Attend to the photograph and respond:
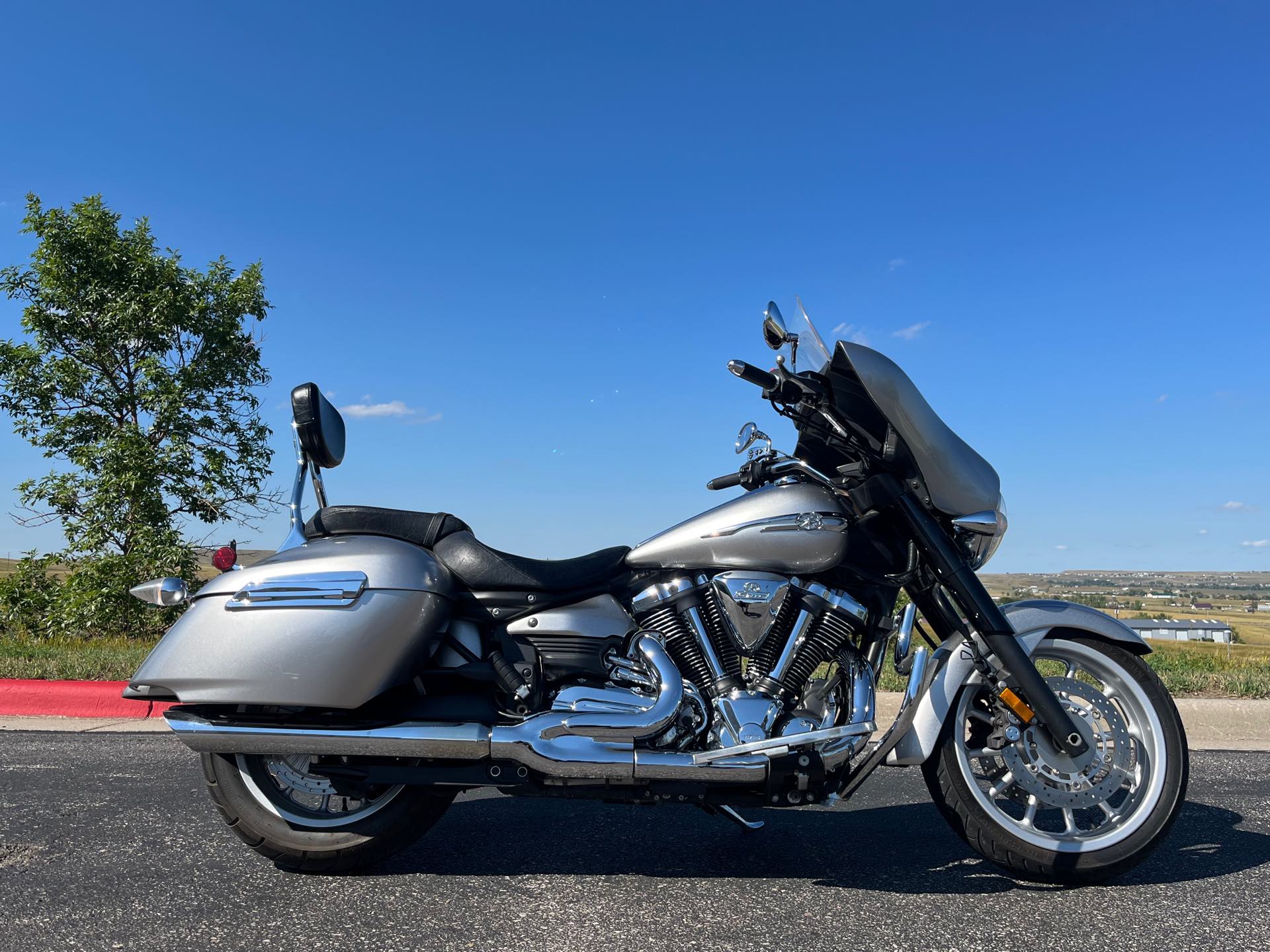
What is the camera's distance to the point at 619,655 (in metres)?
2.82

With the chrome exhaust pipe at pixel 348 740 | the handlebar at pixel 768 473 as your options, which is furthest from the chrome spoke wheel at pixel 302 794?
the handlebar at pixel 768 473

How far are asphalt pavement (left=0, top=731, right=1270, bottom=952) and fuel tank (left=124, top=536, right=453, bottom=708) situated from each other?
582 mm

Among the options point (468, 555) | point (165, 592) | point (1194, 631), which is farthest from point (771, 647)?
point (1194, 631)

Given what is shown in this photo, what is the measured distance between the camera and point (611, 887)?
269cm

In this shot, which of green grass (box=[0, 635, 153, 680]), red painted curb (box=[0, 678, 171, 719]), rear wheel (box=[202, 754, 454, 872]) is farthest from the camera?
green grass (box=[0, 635, 153, 680])

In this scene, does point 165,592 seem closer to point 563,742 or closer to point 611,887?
point 563,742

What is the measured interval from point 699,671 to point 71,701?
4.71 m

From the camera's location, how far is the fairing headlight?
9.54 ft

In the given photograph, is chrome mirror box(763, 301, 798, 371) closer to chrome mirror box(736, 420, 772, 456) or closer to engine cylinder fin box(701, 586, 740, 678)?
chrome mirror box(736, 420, 772, 456)

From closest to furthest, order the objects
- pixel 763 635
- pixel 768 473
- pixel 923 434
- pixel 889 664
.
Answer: pixel 763 635, pixel 923 434, pixel 768 473, pixel 889 664

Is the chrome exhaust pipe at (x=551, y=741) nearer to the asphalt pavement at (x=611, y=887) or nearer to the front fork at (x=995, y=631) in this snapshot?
the asphalt pavement at (x=611, y=887)

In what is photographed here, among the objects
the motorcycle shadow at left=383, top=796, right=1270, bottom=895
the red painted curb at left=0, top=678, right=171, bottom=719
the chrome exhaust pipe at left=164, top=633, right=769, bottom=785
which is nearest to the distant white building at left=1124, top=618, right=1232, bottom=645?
the motorcycle shadow at left=383, top=796, right=1270, bottom=895

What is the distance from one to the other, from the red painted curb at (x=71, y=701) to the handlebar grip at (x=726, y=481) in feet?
13.6

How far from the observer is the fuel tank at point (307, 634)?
8.83ft
